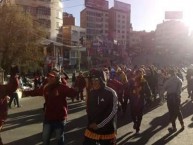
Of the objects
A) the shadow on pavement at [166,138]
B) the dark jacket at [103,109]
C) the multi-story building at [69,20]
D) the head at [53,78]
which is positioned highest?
the multi-story building at [69,20]

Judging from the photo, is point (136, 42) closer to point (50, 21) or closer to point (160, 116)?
point (50, 21)

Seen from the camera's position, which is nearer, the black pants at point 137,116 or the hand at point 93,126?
the hand at point 93,126

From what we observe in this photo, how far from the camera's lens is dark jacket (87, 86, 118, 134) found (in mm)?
6641

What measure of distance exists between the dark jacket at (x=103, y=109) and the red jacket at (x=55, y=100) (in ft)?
4.66

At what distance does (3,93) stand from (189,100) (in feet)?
53.6

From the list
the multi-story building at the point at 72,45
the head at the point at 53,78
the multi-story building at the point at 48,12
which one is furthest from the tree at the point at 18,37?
the multi-story building at the point at 72,45

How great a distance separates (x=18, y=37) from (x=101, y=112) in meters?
38.3

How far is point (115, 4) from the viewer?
163 metres

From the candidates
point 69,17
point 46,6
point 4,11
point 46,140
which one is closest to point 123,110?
point 46,140

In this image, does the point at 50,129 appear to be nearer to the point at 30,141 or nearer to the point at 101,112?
the point at 101,112

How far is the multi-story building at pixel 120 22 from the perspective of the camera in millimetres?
164875

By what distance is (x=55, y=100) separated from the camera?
26.5ft

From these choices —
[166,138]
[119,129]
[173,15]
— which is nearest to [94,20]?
[173,15]

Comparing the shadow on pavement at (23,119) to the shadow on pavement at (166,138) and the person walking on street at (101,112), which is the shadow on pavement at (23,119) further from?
the person walking on street at (101,112)
